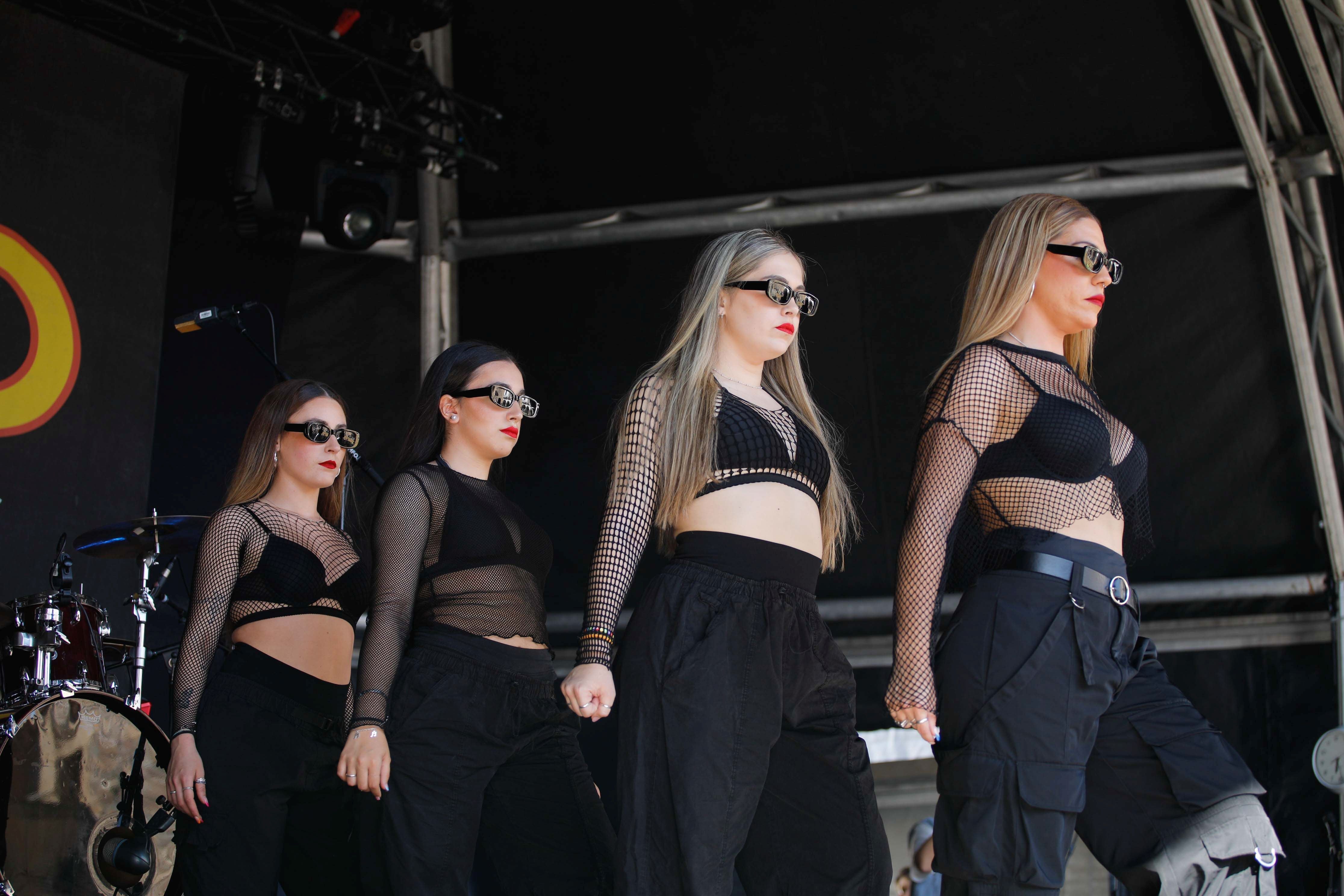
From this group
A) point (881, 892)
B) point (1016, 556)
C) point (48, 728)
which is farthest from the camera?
point (48, 728)

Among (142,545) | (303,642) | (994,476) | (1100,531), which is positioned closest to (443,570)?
(303,642)

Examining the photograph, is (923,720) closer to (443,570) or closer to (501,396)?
(443,570)

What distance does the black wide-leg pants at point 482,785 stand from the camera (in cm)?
294

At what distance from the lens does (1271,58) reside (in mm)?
5711

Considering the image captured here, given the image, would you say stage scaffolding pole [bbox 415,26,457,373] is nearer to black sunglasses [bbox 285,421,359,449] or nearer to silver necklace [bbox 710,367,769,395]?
black sunglasses [bbox 285,421,359,449]

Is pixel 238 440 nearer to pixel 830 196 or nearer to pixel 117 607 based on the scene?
pixel 117 607

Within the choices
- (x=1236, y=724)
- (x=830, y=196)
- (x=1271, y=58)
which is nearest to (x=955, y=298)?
(x=830, y=196)

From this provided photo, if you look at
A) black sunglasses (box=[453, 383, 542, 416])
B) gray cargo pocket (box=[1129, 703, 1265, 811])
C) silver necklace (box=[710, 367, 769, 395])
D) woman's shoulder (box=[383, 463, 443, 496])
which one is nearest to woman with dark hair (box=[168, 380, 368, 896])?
woman's shoulder (box=[383, 463, 443, 496])

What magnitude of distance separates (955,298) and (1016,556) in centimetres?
369

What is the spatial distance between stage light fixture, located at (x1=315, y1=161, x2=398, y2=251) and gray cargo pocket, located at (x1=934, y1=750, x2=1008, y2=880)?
4775 millimetres

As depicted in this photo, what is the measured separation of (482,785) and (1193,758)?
169 centimetres

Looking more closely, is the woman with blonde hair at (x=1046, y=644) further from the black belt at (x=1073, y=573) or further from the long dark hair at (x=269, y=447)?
the long dark hair at (x=269, y=447)

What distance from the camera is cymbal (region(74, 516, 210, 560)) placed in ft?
15.3

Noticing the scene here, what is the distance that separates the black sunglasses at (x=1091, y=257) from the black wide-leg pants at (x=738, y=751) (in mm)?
1114
